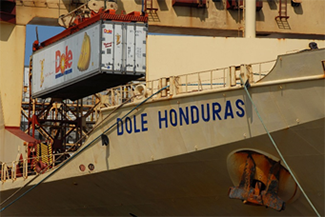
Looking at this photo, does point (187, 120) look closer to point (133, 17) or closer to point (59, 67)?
point (133, 17)

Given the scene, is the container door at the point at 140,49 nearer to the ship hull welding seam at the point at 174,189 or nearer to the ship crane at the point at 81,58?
the ship crane at the point at 81,58

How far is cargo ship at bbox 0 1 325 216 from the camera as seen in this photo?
16.3 m

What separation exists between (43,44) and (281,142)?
12.8 m

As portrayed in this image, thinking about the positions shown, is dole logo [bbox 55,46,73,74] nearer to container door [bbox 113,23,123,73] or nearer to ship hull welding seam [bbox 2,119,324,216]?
container door [bbox 113,23,123,73]

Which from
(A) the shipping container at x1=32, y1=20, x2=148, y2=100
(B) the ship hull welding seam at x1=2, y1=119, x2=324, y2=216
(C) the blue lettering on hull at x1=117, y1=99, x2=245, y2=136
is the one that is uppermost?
(A) the shipping container at x1=32, y1=20, x2=148, y2=100

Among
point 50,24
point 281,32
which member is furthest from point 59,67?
point 281,32

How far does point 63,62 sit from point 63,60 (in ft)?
0.27

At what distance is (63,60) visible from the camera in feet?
79.3

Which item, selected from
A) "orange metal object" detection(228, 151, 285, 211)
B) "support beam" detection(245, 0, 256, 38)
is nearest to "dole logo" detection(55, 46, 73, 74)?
"support beam" detection(245, 0, 256, 38)

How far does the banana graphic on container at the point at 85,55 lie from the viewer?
73.4ft

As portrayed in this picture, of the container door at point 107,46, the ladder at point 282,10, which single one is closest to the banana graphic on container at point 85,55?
the container door at point 107,46

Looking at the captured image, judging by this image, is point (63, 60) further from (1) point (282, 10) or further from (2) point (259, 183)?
(1) point (282, 10)

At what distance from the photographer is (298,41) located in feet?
80.0

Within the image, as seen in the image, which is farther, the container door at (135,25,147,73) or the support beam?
the support beam
